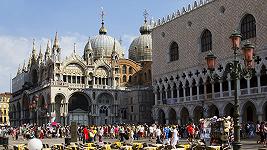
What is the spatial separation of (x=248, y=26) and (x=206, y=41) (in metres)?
6.14

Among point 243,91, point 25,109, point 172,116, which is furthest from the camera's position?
point 25,109

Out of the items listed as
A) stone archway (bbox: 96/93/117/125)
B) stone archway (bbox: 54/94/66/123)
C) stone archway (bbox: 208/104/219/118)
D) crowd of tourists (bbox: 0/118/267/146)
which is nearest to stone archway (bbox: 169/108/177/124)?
stone archway (bbox: 208/104/219/118)

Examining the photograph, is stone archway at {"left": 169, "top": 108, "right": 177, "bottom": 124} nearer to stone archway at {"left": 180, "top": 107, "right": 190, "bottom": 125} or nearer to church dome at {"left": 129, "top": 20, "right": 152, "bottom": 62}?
stone archway at {"left": 180, "top": 107, "right": 190, "bottom": 125}

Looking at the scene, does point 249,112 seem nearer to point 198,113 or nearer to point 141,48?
point 198,113

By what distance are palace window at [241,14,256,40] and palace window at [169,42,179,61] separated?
10914 millimetres

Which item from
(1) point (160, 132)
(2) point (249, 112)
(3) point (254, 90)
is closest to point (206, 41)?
(2) point (249, 112)

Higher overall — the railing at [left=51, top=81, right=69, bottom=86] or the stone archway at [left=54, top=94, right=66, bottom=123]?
the railing at [left=51, top=81, right=69, bottom=86]

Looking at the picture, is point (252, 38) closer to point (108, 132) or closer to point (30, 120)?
point (108, 132)

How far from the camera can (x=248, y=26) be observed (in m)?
38.4

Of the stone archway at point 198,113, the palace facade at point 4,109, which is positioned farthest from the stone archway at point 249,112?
the palace facade at point 4,109

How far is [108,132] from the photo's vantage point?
43.7m

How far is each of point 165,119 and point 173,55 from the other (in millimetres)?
7342

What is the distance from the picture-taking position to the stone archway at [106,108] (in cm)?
6225

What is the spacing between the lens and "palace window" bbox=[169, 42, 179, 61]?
48781 mm
